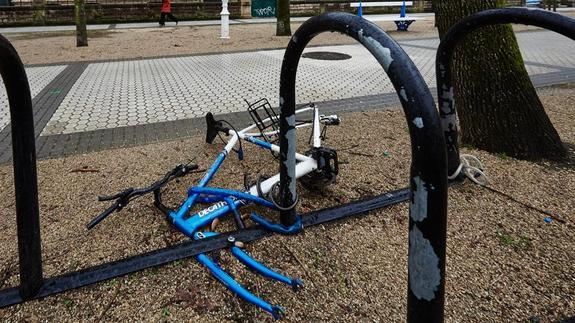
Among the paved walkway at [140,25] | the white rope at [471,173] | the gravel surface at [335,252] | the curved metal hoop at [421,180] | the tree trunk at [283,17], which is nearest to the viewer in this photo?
the curved metal hoop at [421,180]

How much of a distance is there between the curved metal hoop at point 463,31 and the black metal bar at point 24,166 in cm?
169

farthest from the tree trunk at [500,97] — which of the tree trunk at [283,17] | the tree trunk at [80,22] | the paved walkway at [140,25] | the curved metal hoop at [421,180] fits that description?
the paved walkway at [140,25]

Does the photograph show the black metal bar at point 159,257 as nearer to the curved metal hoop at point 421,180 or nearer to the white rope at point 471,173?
the white rope at point 471,173

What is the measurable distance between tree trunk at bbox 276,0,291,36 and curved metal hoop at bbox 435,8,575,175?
11826 mm

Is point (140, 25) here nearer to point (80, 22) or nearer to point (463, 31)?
point (80, 22)

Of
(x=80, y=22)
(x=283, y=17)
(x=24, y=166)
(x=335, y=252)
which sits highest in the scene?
(x=283, y=17)

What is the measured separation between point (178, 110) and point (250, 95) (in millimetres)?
1245

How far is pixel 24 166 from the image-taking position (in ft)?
6.06

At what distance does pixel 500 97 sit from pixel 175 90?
4971 millimetres

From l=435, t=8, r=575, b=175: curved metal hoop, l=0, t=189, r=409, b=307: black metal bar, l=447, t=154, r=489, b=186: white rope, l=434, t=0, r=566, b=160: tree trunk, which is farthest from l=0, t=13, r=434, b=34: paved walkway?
l=0, t=189, r=409, b=307: black metal bar

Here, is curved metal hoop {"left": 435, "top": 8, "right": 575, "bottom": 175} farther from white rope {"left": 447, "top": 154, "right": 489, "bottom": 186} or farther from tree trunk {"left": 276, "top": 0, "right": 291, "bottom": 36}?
tree trunk {"left": 276, "top": 0, "right": 291, "bottom": 36}

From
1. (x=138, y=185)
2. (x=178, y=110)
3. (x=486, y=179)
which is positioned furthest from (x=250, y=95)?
(x=486, y=179)

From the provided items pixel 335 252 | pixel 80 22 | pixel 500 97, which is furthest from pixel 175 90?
pixel 80 22

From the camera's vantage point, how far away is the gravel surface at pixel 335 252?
1.98 meters
